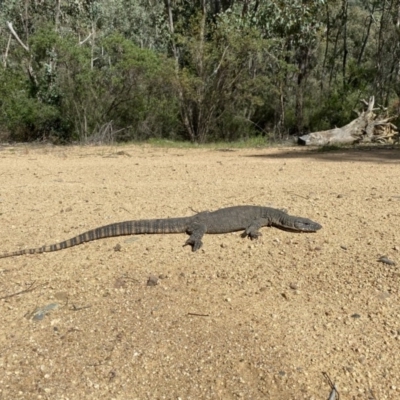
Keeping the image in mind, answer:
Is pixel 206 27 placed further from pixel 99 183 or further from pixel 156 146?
pixel 99 183

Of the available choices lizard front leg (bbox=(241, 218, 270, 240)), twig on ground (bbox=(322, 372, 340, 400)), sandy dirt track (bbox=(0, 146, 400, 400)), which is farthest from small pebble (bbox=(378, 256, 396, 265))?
twig on ground (bbox=(322, 372, 340, 400))

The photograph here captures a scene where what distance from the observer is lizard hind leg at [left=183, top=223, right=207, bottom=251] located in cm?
501

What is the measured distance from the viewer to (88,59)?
1722 centimetres

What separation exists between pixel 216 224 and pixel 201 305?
1.51 metres

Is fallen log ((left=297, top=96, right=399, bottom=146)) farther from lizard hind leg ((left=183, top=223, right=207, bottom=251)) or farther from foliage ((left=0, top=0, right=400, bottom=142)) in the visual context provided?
lizard hind leg ((left=183, top=223, right=207, bottom=251))

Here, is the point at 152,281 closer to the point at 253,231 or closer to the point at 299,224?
the point at 253,231

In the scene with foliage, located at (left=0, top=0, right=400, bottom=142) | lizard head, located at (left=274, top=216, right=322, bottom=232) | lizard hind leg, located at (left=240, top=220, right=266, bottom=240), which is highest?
foliage, located at (left=0, top=0, right=400, bottom=142)

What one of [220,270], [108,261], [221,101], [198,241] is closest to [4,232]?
[108,261]

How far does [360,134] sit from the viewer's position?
1712 centimetres

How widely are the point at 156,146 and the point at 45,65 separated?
5.40m

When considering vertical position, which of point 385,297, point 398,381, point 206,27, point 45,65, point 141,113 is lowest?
point 398,381

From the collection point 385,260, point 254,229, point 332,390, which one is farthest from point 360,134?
point 332,390

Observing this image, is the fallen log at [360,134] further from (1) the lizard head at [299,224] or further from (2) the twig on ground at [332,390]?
(2) the twig on ground at [332,390]

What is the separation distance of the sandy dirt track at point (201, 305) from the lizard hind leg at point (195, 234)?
3.3 inches
